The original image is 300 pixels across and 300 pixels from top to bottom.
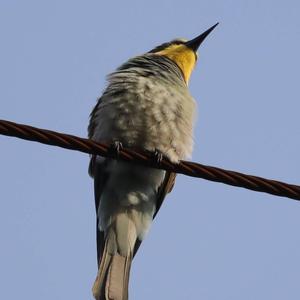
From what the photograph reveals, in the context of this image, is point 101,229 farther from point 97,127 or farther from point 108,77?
point 108,77

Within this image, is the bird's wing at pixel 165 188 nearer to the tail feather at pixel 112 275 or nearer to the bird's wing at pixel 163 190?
the bird's wing at pixel 163 190

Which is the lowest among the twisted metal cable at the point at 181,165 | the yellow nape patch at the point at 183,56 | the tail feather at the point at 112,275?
the tail feather at the point at 112,275

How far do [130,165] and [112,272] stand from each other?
0.86 metres

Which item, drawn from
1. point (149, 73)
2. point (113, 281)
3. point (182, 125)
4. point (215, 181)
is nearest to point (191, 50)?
point (149, 73)

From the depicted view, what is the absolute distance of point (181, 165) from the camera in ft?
14.0

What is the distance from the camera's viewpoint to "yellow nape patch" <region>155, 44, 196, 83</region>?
816 centimetres

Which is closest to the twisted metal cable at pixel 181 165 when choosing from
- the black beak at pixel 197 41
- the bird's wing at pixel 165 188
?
the bird's wing at pixel 165 188

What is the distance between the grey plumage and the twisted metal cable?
1.67m

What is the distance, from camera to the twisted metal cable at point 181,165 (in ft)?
12.7

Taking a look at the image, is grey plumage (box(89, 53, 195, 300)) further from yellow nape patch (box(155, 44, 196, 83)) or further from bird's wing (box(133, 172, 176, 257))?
yellow nape patch (box(155, 44, 196, 83))

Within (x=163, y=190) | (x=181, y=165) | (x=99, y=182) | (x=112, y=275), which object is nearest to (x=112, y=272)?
(x=112, y=275)

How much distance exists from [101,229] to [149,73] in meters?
1.46

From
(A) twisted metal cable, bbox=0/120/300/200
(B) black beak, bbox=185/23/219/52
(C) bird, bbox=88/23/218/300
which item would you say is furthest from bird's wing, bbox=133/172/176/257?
(B) black beak, bbox=185/23/219/52

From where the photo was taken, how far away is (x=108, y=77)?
6.61 m
